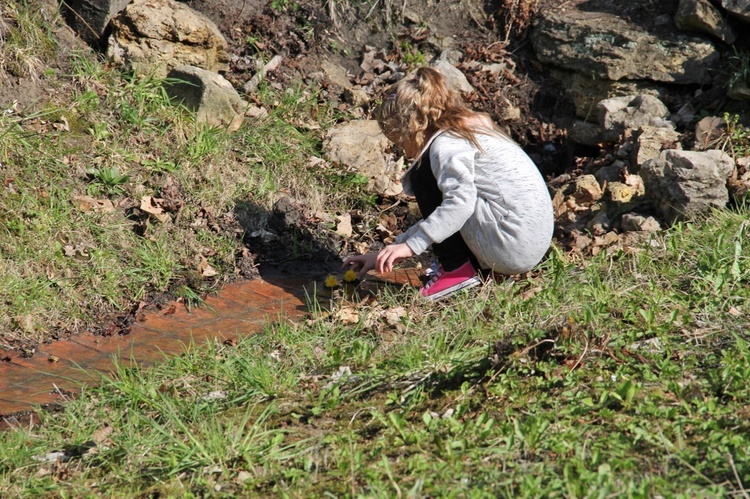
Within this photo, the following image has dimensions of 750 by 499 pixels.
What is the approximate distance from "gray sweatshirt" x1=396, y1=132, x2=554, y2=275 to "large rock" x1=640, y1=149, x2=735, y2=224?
978 mm

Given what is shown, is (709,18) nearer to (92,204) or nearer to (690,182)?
(690,182)

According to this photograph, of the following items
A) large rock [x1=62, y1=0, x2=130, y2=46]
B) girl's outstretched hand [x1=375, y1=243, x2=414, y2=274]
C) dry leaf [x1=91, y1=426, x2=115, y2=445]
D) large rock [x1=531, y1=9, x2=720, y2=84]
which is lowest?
dry leaf [x1=91, y1=426, x2=115, y2=445]

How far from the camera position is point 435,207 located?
4215 mm

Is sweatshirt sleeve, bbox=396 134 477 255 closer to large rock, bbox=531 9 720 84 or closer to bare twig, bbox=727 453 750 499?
bare twig, bbox=727 453 750 499

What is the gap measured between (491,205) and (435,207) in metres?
0.32

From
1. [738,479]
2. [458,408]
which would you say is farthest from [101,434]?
[738,479]

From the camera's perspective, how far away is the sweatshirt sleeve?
12.8 ft

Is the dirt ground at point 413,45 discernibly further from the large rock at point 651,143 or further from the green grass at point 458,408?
the green grass at point 458,408

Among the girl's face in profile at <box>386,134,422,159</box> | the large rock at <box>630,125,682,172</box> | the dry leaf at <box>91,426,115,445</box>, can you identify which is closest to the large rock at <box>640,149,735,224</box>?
the large rock at <box>630,125,682,172</box>

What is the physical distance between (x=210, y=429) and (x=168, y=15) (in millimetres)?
4310

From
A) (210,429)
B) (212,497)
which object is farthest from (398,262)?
(212,497)

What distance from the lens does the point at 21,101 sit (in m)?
5.34

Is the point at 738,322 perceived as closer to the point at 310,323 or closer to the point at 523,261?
the point at 523,261

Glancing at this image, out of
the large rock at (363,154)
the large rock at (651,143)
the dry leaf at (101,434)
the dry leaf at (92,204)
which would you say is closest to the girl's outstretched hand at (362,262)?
the large rock at (363,154)
